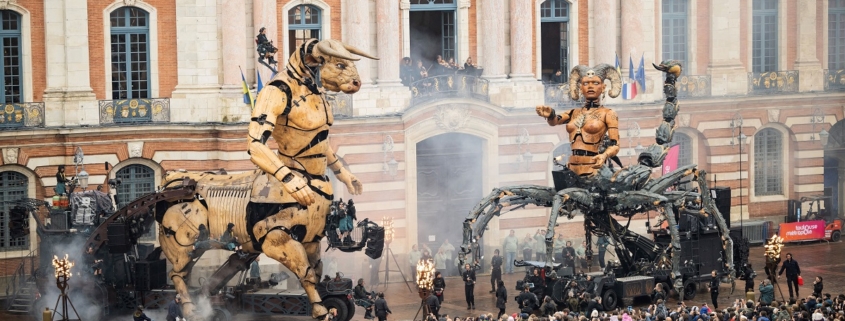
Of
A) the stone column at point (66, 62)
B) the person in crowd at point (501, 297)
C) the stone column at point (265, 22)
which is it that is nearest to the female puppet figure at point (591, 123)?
the person in crowd at point (501, 297)

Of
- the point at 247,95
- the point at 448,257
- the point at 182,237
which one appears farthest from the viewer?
the point at 448,257

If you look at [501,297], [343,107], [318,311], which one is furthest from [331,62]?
[343,107]

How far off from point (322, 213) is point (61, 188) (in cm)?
1527

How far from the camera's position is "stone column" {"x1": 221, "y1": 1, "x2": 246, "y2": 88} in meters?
68.4

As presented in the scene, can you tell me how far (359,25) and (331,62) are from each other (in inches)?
741

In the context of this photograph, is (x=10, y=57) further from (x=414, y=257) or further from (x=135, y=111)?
(x=414, y=257)

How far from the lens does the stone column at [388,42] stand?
70.6 m

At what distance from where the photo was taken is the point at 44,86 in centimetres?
6756

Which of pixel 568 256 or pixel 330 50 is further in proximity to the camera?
pixel 568 256

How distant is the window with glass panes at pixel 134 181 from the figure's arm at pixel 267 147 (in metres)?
18.2

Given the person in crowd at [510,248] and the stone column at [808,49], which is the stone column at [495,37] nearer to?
the person in crowd at [510,248]

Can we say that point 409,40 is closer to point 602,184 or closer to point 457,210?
point 457,210

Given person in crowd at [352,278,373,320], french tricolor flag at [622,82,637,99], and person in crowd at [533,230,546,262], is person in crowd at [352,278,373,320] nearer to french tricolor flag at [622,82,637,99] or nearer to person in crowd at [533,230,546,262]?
person in crowd at [533,230,546,262]

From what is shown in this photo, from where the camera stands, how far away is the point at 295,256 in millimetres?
52156
